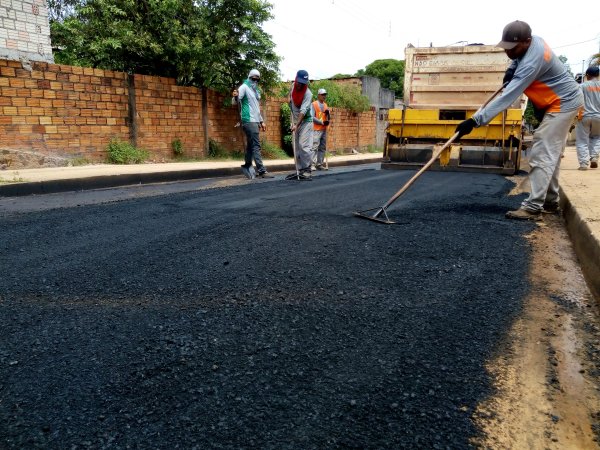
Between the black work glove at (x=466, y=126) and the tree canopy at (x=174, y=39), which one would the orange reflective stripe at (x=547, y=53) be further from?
the tree canopy at (x=174, y=39)

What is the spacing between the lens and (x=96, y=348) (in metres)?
1.58

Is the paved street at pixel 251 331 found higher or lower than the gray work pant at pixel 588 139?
lower

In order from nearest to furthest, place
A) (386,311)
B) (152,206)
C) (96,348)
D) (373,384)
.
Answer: (373,384) → (96,348) → (386,311) → (152,206)

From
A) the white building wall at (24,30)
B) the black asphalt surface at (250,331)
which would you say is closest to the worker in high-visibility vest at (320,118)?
the white building wall at (24,30)

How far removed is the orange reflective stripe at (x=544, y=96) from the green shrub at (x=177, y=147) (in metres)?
7.78

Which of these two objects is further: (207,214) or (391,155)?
(391,155)

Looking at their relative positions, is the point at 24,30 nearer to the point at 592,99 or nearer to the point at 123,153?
the point at 123,153

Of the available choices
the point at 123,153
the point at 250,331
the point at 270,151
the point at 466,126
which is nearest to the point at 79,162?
the point at 123,153

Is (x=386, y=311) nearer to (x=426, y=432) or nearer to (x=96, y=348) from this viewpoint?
(x=426, y=432)

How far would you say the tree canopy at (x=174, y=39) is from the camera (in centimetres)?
953

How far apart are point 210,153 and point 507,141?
6.68 meters

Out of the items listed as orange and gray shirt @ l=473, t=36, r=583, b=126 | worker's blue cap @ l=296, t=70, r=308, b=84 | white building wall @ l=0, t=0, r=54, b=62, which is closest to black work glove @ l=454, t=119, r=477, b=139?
orange and gray shirt @ l=473, t=36, r=583, b=126

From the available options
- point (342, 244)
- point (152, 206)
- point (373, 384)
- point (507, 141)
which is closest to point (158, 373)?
point (373, 384)

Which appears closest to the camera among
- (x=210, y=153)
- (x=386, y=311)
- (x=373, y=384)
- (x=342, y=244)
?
(x=373, y=384)
